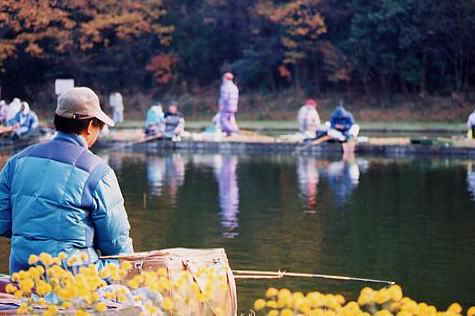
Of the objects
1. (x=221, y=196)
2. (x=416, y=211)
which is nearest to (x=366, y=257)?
(x=416, y=211)

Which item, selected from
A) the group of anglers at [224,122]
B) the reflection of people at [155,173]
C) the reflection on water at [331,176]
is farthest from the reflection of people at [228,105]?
the reflection on water at [331,176]

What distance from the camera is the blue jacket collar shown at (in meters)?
5.92

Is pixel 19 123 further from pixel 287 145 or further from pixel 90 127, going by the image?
pixel 90 127

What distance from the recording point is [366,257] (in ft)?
40.7

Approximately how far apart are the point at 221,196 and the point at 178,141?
1262 centimetres

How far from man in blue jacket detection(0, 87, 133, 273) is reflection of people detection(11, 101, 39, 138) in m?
26.9

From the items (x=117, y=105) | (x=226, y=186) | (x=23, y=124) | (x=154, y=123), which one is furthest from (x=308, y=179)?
(x=117, y=105)

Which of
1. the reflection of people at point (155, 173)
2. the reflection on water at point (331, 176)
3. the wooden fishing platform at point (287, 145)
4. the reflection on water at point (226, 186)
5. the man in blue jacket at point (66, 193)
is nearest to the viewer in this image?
the man in blue jacket at point (66, 193)

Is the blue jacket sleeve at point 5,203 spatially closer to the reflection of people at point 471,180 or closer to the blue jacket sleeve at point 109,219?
the blue jacket sleeve at point 109,219

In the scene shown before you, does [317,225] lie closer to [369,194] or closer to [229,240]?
[229,240]

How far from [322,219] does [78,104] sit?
994 centimetres

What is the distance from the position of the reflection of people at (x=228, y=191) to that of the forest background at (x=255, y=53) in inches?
713

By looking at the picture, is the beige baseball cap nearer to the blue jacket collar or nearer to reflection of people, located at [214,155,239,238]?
the blue jacket collar

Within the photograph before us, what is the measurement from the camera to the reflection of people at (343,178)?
18688 mm
